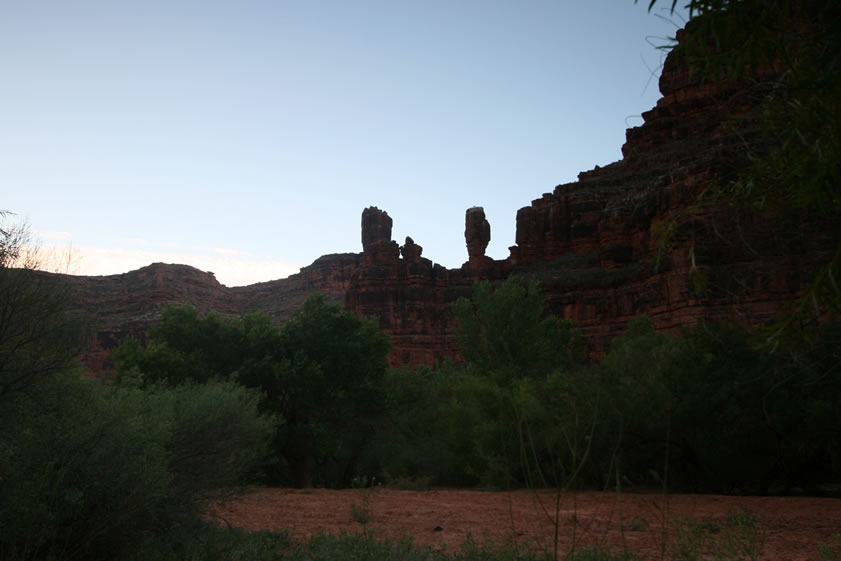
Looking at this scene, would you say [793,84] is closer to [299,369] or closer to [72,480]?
[72,480]

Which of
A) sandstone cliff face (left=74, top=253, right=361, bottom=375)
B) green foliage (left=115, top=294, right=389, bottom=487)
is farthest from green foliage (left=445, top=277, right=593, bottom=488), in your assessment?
sandstone cliff face (left=74, top=253, right=361, bottom=375)

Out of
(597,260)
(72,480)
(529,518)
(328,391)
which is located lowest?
(529,518)

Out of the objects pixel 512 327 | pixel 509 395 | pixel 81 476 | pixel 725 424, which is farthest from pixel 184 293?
pixel 81 476

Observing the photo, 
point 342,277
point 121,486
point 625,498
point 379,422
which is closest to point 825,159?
point 121,486

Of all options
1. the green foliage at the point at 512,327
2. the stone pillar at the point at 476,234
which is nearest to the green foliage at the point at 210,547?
the green foliage at the point at 512,327

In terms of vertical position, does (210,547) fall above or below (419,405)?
below

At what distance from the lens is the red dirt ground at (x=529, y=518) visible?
866 cm

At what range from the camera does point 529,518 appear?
11.2m

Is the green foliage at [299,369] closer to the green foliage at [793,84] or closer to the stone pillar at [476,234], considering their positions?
the green foliage at [793,84]

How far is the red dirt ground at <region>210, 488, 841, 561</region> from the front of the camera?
8.66 meters

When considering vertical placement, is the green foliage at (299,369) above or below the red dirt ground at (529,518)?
above

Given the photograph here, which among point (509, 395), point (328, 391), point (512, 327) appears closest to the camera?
point (509, 395)

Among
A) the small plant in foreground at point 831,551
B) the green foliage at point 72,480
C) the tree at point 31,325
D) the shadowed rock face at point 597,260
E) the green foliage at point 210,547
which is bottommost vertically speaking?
the green foliage at point 210,547

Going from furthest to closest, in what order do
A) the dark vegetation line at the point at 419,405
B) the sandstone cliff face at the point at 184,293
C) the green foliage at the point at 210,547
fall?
the sandstone cliff face at the point at 184,293
the green foliage at the point at 210,547
the dark vegetation line at the point at 419,405
